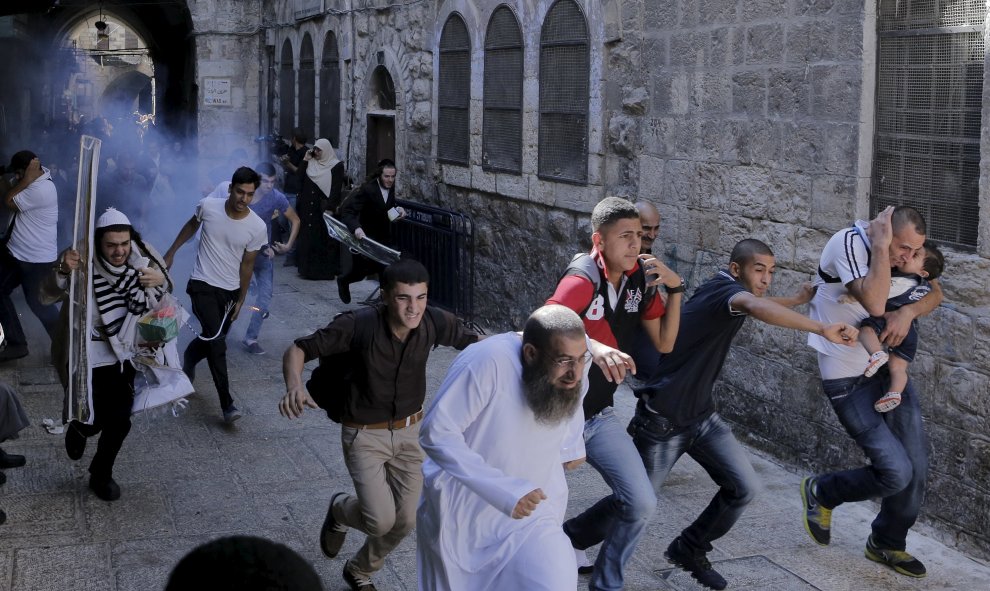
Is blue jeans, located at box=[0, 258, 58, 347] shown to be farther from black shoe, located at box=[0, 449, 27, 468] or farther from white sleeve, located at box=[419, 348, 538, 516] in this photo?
white sleeve, located at box=[419, 348, 538, 516]

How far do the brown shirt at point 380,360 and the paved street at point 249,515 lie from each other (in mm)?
899

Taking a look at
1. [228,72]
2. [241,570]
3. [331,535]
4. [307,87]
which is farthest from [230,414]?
[228,72]

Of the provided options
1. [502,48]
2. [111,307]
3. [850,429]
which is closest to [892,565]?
[850,429]

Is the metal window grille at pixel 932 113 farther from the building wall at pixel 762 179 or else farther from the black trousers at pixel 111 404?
the black trousers at pixel 111 404

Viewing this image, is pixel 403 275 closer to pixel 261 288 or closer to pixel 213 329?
pixel 213 329

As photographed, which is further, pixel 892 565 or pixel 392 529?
pixel 892 565

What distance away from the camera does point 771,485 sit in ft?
23.0

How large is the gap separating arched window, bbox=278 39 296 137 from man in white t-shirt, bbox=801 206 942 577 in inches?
601

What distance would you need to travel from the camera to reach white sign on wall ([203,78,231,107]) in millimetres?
21938

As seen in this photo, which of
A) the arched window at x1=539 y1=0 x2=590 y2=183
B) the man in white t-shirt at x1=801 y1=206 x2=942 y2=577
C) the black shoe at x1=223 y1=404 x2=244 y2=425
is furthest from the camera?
the arched window at x1=539 y1=0 x2=590 y2=183

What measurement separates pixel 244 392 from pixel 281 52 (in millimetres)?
12873

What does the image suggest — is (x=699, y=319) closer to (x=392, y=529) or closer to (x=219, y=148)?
(x=392, y=529)

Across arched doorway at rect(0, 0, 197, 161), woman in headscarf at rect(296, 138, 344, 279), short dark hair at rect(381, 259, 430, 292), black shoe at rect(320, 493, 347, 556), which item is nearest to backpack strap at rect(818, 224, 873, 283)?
short dark hair at rect(381, 259, 430, 292)

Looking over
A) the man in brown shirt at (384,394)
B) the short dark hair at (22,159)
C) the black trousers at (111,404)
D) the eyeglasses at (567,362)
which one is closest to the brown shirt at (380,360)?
the man in brown shirt at (384,394)
